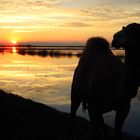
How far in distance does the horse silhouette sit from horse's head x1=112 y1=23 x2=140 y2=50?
3.24 feet

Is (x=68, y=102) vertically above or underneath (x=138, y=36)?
underneath

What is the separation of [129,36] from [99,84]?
1.83 meters

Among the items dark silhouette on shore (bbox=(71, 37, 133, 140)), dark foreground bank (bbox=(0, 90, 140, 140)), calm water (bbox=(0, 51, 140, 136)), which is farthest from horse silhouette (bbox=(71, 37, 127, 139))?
calm water (bbox=(0, 51, 140, 136))

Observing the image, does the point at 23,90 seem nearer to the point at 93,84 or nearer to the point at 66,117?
the point at 66,117

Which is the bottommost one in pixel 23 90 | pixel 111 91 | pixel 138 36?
pixel 23 90

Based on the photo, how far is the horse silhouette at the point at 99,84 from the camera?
28.0 feet

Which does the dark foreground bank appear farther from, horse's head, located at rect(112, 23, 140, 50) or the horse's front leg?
horse's head, located at rect(112, 23, 140, 50)

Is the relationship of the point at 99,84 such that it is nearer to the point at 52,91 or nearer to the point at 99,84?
the point at 99,84

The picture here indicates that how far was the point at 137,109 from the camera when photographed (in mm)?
17984

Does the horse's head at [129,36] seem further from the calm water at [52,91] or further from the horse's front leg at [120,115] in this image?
the calm water at [52,91]

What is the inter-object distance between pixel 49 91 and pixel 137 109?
6.29 metres

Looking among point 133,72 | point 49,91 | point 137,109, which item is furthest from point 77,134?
point 49,91

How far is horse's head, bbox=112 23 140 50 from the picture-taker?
7234 mm

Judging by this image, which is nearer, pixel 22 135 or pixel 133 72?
pixel 133 72
